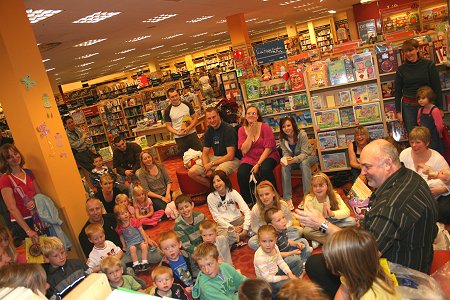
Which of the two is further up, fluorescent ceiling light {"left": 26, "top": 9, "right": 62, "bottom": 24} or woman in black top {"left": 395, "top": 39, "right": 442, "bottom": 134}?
fluorescent ceiling light {"left": 26, "top": 9, "right": 62, "bottom": 24}

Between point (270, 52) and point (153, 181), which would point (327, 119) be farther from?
point (153, 181)

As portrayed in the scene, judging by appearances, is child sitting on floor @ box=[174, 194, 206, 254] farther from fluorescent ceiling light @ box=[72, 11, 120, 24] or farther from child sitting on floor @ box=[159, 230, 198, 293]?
fluorescent ceiling light @ box=[72, 11, 120, 24]

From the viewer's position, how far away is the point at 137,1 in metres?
6.22

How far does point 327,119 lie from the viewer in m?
6.17

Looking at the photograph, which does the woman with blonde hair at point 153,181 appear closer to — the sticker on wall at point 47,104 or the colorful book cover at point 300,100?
the sticker on wall at point 47,104

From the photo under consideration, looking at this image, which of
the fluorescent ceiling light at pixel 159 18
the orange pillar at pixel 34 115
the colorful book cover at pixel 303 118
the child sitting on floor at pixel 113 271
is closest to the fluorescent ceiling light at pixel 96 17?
the fluorescent ceiling light at pixel 159 18

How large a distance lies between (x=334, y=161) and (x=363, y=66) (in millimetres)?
1437

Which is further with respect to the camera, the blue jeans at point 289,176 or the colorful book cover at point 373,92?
the colorful book cover at point 373,92

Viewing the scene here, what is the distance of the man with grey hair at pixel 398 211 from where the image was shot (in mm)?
2338

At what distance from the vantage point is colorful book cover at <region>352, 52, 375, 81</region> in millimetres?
5801

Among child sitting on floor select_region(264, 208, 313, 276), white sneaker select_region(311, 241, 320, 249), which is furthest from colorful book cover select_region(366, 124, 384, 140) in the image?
child sitting on floor select_region(264, 208, 313, 276)

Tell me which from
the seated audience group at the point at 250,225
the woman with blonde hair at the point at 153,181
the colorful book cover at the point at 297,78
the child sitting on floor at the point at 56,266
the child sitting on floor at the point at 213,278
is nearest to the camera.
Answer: the seated audience group at the point at 250,225

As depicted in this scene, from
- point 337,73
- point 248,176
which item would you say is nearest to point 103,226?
point 248,176

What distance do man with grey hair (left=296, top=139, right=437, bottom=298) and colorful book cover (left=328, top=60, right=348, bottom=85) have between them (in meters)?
3.65
